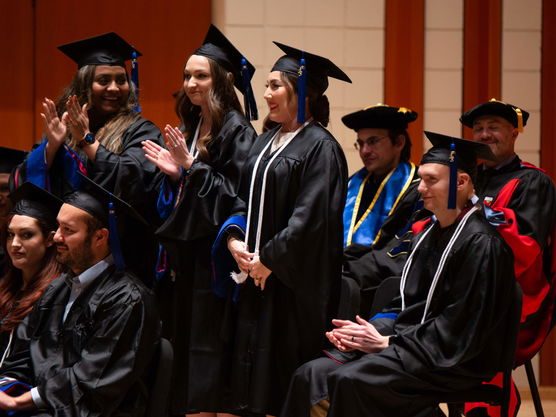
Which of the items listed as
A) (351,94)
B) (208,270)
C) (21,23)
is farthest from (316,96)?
(21,23)

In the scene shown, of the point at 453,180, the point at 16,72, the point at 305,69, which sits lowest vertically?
the point at 453,180

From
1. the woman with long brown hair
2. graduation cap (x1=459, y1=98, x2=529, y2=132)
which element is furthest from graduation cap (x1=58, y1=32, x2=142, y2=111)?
graduation cap (x1=459, y1=98, x2=529, y2=132)

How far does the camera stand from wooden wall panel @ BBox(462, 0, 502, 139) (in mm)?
6191

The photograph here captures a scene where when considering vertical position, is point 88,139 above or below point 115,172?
above

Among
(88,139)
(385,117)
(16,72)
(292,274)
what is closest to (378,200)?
(385,117)

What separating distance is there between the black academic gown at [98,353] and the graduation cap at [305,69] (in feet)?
3.94

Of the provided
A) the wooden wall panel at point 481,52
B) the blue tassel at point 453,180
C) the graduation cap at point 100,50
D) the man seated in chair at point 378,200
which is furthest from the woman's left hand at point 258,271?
the wooden wall panel at point 481,52

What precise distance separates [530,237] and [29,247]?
2.52 metres

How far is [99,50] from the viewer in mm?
4648

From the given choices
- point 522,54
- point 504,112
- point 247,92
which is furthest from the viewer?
point 522,54

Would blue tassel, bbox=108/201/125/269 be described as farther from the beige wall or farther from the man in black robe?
the beige wall

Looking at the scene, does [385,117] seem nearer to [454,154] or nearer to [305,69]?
[305,69]

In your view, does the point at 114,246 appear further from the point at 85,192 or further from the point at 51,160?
the point at 51,160

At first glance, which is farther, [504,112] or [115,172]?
[504,112]
